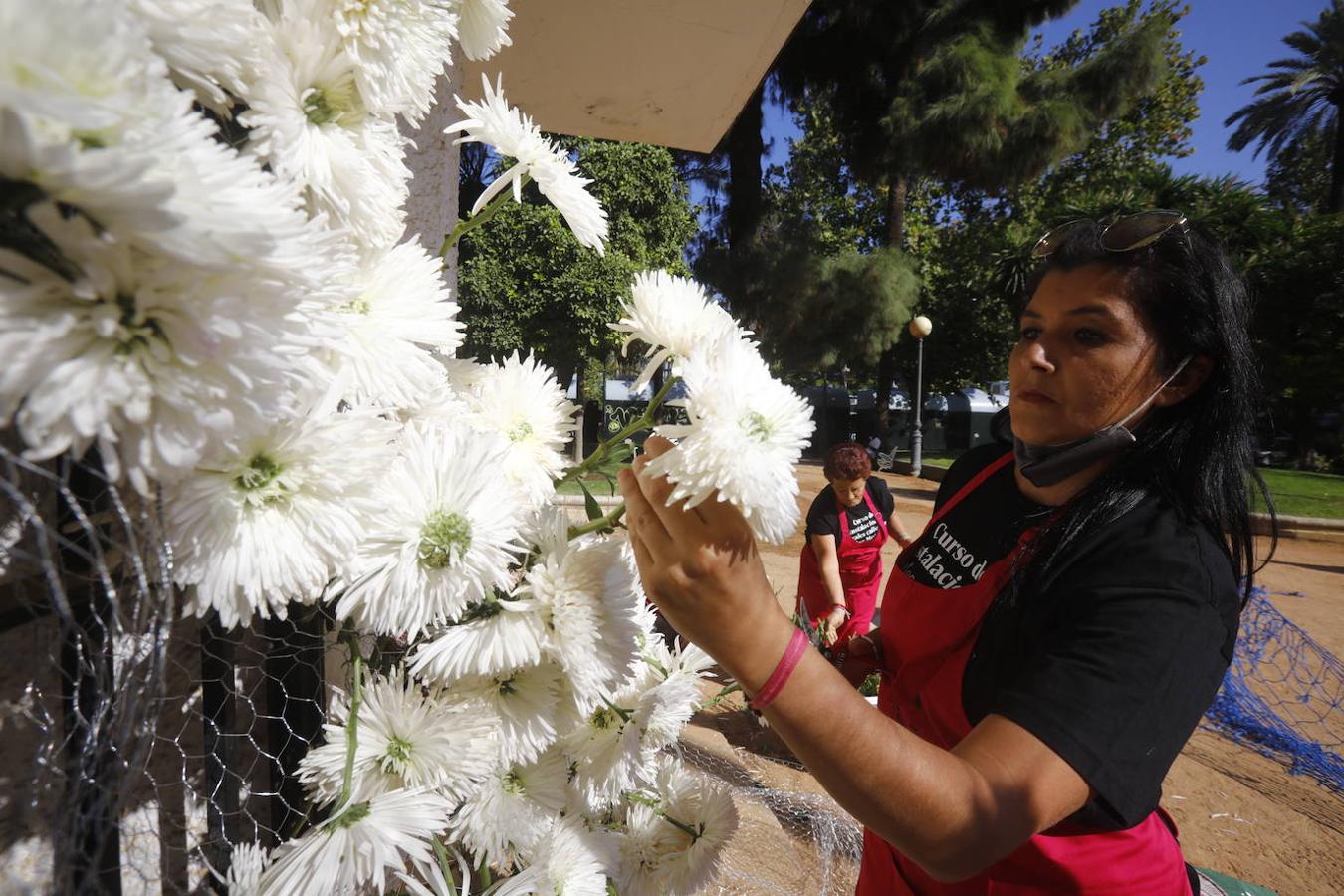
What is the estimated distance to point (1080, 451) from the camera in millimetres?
1285

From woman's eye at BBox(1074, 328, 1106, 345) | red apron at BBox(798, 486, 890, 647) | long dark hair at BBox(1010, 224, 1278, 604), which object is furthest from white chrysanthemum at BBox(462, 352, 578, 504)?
red apron at BBox(798, 486, 890, 647)

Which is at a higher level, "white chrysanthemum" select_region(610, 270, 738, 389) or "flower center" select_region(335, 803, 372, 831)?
"white chrysanthemum" select_region(610, 270, 738, 389)

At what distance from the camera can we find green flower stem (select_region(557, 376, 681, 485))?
76cm

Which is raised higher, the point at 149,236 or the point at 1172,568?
the point at 149,236

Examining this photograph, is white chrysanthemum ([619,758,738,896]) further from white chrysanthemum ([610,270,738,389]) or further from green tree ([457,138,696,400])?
green tree ([457,138,696,400])

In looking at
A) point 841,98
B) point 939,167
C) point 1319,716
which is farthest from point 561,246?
point 1319,716

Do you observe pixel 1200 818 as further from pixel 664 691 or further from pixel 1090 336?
pixel 664 691

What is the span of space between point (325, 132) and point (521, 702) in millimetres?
601

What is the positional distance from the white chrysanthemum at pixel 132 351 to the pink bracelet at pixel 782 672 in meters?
0.63

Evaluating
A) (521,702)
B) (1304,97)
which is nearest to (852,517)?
(521,702)

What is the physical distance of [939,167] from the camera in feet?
56.2

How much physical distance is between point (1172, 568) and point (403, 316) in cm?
111

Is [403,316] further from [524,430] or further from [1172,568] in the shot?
[1172,568]

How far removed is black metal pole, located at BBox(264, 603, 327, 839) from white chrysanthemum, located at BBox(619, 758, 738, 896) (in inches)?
20.3
